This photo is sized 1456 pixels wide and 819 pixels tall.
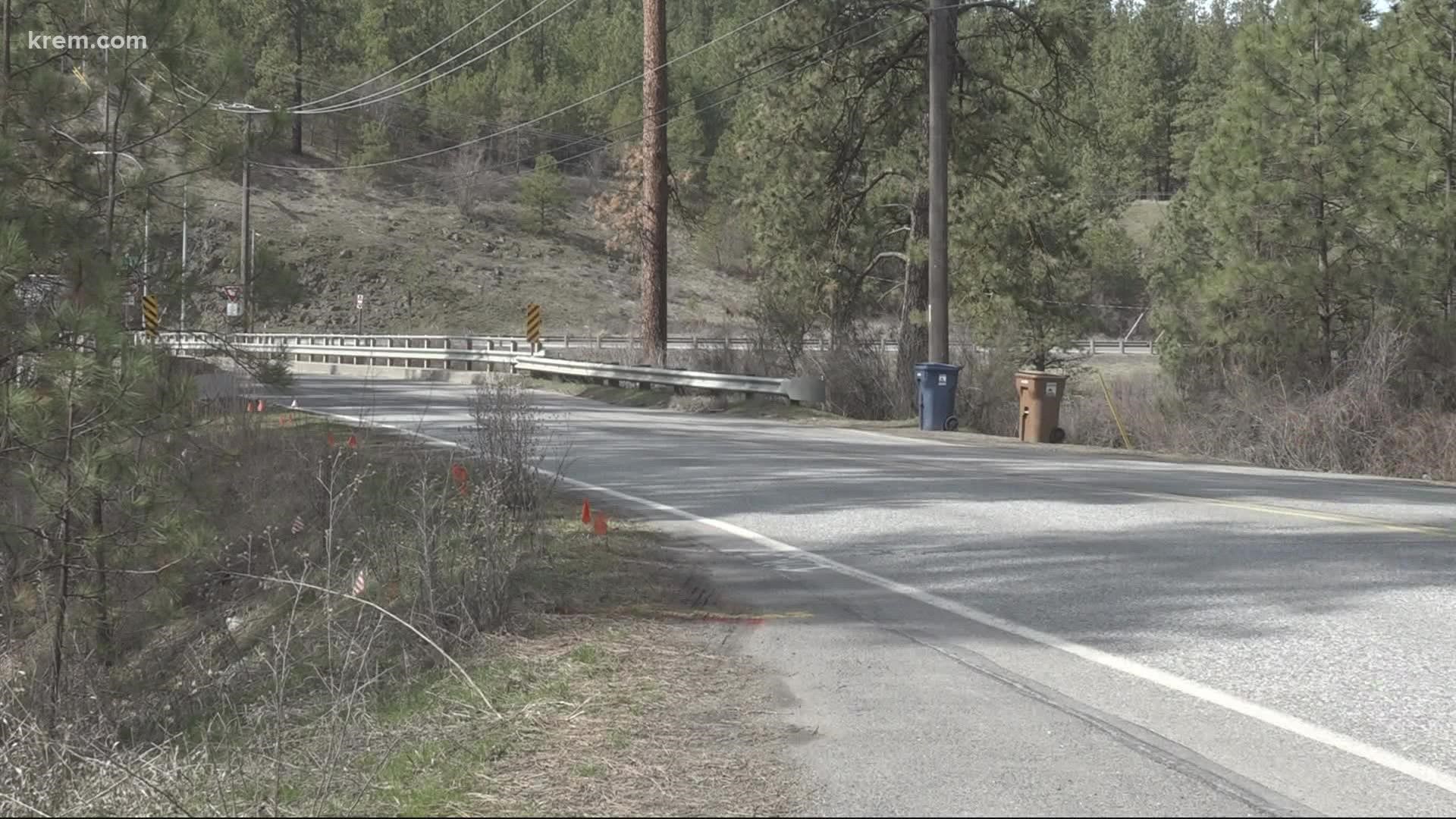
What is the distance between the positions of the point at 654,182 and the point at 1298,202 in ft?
44.5

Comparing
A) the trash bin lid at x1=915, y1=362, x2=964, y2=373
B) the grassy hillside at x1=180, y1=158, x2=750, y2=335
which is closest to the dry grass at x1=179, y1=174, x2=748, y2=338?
the grassy hillside at x1=180, y1=158, x2=750, y2=335

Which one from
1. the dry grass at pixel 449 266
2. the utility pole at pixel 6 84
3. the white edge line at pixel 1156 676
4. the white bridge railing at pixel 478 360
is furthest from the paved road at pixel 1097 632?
the dry grass at pixel 449 266

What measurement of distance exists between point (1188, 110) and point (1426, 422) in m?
73.3

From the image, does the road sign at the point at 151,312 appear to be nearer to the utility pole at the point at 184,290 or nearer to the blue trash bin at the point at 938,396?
the utility pole at the point at 184,290

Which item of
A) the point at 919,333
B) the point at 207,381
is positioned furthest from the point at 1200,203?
the point at 207,381

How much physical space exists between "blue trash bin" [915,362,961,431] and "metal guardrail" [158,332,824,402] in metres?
4.04

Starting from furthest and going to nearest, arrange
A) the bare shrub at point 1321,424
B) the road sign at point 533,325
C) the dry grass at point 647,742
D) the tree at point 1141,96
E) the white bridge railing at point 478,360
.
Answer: the tree at point 1141,96 → the road sign at point 533,325 → the bare shrub at point 1321,424 → the white bridge railing at point 478,360 → the dry grass at point 647,742

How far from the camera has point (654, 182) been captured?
32344 mm

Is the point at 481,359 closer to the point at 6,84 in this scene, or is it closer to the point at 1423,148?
the point at 1423,148

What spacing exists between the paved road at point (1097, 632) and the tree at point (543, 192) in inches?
2929

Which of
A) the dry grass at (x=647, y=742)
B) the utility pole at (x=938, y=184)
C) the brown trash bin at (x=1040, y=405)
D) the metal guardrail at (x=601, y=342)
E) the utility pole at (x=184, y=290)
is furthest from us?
the metal guardrail at (x=601, y=342)

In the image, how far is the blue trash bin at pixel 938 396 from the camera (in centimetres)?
2256

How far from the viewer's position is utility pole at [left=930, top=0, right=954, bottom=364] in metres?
23.2

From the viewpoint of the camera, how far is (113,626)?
11.3 m
